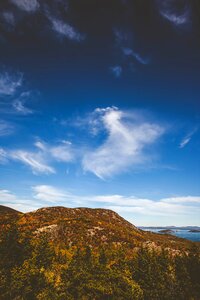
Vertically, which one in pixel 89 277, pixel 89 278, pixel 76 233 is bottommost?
pixel 89 278

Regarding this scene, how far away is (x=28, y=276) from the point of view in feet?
129

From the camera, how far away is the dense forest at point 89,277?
124ft

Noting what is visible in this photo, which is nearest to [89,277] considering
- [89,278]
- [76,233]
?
[89,278]

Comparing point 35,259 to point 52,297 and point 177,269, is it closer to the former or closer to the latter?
point 52,297

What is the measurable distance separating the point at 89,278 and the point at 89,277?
36cm

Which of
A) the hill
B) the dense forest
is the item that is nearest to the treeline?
the dense forest

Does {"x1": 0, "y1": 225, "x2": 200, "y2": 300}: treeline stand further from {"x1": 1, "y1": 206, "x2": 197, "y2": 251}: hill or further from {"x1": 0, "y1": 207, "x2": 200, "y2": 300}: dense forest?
{"x1": 1, "y1": 206, "x2": 197, "y2": 251}: hill

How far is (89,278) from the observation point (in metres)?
41.5

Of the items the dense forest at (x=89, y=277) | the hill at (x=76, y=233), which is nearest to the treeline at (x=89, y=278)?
the dense forest at (x=89, y=277)

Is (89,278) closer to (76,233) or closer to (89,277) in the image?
(89,277)

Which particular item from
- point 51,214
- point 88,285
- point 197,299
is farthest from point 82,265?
point 51,214

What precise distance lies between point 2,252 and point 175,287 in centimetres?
3561

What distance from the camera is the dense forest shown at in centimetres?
3791

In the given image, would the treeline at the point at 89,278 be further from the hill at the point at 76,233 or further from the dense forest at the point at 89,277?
the hill at the point at 76,233
